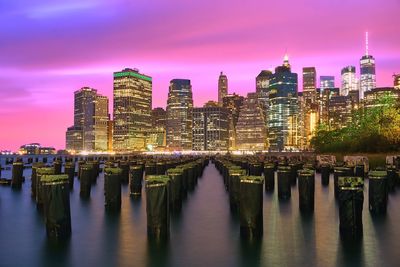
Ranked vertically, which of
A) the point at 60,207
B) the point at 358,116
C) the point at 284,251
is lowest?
the point at 284,251

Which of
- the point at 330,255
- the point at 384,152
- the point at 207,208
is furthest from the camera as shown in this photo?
the point at 384,152

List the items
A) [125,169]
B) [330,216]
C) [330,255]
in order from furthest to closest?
[125,169]
[330,216]
[330,255]

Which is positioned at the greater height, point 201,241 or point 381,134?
point 381,134

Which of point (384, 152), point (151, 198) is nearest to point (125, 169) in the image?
point (151, 198)

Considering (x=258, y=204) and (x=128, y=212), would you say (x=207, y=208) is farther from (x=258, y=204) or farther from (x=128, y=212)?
(x=258, y=204)

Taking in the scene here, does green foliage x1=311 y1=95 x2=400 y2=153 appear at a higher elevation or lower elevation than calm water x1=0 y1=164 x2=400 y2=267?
higher

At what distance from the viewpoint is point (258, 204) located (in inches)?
495

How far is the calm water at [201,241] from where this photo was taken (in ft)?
34.5

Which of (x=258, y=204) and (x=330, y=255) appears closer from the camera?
(x=330, y=255)

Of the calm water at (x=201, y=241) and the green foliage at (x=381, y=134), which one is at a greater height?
the green foliage at (x=381, y=134)

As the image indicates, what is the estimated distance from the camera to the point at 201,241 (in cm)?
1274

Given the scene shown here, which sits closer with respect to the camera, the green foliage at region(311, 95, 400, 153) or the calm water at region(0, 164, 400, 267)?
the calm water at region(0, 164, 400, 267)

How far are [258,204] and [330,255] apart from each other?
2511 millimetres

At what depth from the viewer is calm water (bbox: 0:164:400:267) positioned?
34.5ft
